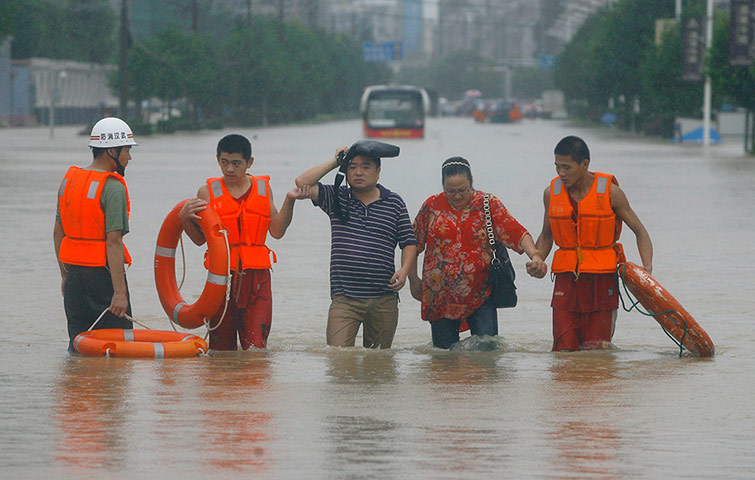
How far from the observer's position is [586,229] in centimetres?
884

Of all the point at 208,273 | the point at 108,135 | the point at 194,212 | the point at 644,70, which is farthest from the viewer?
the point at 644,70

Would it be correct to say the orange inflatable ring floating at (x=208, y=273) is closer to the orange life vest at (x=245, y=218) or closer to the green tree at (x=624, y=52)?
the orange life vest at (x=245, y=218)

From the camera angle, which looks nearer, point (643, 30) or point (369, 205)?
point (369, 205)

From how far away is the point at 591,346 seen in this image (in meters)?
9.14

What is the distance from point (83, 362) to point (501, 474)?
3666mm

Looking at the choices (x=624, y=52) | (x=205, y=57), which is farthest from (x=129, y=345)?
(x=205, y=57)

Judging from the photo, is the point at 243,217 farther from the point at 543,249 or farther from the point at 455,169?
the point at 543,249

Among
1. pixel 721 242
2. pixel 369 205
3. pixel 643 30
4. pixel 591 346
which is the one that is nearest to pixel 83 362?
pixel 369 205

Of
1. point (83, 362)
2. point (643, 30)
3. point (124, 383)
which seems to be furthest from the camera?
point (643, 30)

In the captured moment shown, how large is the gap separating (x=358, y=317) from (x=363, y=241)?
488 millimetres

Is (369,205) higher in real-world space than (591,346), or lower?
higher

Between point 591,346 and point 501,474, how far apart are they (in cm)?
341

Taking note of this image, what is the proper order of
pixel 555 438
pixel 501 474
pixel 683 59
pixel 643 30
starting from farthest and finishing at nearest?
pixel 643 30
pixel 683 59
pixel 555 438
pixel 501 474

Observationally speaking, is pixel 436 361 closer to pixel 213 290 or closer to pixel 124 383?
pixel 213 290
